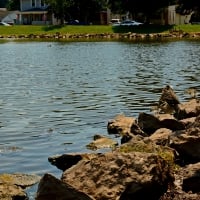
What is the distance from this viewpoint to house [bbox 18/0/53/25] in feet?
528

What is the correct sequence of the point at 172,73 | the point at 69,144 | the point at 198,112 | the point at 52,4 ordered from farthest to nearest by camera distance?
the point at 52,4, the point at 172,73, the point at 198,112, the point at 69,144

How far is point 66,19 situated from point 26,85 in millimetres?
109559

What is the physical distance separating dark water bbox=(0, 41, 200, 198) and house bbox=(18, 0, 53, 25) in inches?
4029

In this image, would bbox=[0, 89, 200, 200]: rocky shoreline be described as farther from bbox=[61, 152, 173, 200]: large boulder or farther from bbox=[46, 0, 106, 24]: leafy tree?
bbox=[46, 0, 106, 24]: leafy tree

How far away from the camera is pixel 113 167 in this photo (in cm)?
1212

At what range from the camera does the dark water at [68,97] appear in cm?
1866

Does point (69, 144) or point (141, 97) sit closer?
point (69, 144)

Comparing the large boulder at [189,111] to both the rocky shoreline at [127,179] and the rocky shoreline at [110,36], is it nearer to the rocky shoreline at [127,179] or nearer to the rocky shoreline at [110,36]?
the rocky shoreline at [127,179]

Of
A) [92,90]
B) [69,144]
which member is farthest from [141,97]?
[69,144]

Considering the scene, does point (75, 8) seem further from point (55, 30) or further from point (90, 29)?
point (90, 29)

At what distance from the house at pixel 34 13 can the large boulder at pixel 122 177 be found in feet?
480


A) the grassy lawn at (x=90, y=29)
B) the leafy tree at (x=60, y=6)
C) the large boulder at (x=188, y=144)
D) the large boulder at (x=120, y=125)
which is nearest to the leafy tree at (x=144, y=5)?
the grassy lawn at (x=90, y=29)

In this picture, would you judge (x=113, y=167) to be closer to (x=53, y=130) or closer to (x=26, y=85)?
(x=53, y=130)

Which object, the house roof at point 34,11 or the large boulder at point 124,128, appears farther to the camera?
the house roof at point 34,11
